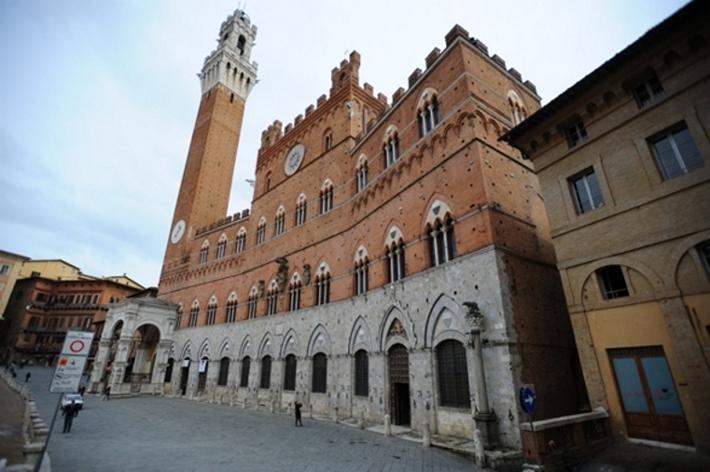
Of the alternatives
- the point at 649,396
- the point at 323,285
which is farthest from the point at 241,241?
the point at 649,396

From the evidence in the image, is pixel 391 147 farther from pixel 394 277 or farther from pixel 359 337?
pixel 359 337

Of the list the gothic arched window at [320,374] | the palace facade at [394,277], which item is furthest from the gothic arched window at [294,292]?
the gothic arched window at [320,374]

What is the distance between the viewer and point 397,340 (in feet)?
46.3

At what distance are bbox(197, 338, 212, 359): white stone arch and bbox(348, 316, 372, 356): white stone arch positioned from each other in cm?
1650

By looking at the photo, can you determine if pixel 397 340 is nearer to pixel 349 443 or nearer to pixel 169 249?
pixel 349 443

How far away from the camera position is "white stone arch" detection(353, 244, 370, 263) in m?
17.3

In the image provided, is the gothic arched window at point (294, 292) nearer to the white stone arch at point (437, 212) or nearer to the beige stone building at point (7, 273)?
the white stone arch at point (437, 212)

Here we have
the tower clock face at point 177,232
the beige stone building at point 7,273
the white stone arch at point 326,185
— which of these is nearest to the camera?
the white stone arch at point 326,185

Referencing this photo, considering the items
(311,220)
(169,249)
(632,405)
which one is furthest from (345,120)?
(169,249)

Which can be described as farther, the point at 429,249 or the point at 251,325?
the point at 251,325

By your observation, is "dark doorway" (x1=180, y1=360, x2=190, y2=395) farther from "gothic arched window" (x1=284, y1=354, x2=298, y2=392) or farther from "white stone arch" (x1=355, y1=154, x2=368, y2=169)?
"white stone arch" (x1=355, y1=154, x2=368, y2=169)

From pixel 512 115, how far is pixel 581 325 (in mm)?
9239

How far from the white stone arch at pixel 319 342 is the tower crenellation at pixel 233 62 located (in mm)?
37913

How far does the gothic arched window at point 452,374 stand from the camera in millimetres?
11070
